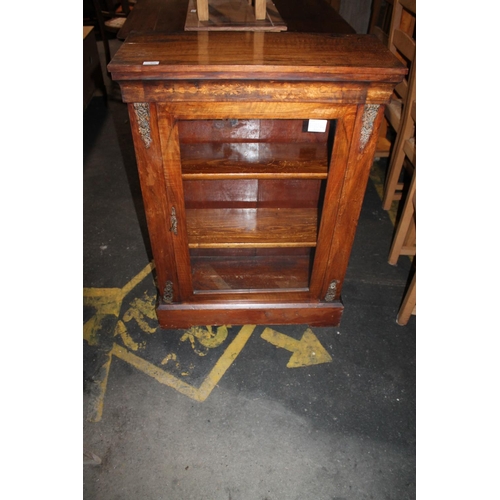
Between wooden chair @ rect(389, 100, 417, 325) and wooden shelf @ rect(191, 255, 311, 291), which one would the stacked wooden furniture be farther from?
wooden shelf @ rect(191, 255, 311, 291)

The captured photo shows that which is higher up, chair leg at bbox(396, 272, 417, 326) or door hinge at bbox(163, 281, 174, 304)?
door hinge at bbox(163, 281, 174, 304)

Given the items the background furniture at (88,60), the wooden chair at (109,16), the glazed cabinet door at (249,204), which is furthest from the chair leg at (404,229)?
the wooden chair at (109,16)

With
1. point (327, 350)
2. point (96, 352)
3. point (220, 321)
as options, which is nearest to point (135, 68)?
point (220, 321)

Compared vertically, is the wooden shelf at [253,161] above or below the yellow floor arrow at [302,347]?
above

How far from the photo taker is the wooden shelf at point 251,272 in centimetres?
216

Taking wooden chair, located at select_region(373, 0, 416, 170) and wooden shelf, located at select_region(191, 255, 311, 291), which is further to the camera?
wooden chair, located at select_region(373, 0, 416, 170)

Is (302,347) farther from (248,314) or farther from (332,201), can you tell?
(332,201)

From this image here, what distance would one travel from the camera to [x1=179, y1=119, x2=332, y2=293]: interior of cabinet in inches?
68.1

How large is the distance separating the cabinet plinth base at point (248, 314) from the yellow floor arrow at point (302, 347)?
3.0 inches

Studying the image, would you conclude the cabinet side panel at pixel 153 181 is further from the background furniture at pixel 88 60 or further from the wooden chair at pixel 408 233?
the background furniture at pixel 88 60

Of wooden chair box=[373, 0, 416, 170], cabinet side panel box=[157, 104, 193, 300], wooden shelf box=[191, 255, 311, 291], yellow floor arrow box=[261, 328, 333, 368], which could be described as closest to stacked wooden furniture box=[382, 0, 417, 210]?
wooden chair box=[373, 0, 416, 170]

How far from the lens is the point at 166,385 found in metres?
1.99

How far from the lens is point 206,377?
203 centimetres

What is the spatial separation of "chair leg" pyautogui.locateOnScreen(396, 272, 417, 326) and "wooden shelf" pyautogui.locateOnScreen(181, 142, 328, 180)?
2.90ft
